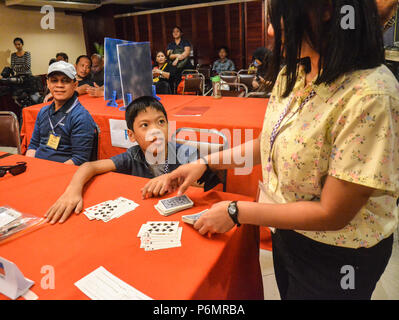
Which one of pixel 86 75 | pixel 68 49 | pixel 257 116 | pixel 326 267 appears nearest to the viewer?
pixel 326 267

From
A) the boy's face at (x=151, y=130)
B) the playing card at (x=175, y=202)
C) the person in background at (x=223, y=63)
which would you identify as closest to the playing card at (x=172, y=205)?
the playing card at (x=175, y=202)

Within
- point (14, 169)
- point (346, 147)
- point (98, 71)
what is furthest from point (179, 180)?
point (98, 71)

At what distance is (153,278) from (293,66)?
2.09 ft

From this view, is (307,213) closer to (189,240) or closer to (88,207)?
(189,240)

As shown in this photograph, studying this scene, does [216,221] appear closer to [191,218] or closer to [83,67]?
[191,218]

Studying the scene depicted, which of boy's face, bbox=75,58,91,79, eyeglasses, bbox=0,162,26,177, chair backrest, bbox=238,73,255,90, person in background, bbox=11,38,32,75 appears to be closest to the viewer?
eyeglasses, bbox=0,162,26,177

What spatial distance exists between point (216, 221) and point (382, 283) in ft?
4.92

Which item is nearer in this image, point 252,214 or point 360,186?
point 360,186

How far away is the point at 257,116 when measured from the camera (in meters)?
2.50

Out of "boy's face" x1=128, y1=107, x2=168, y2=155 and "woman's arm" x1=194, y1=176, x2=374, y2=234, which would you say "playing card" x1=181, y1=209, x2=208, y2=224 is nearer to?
"woman's arm" x1=194, y1=176, x2=374, y2=234

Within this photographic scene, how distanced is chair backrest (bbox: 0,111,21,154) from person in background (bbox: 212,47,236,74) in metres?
6.58

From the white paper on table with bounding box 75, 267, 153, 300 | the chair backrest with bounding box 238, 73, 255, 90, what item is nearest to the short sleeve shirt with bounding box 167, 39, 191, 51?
the chair backrest with bounding box 238, 73, 255, 90

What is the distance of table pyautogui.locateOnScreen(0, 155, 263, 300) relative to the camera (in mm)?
725

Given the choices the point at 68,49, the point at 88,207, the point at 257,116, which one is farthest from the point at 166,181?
the point at 68,49
